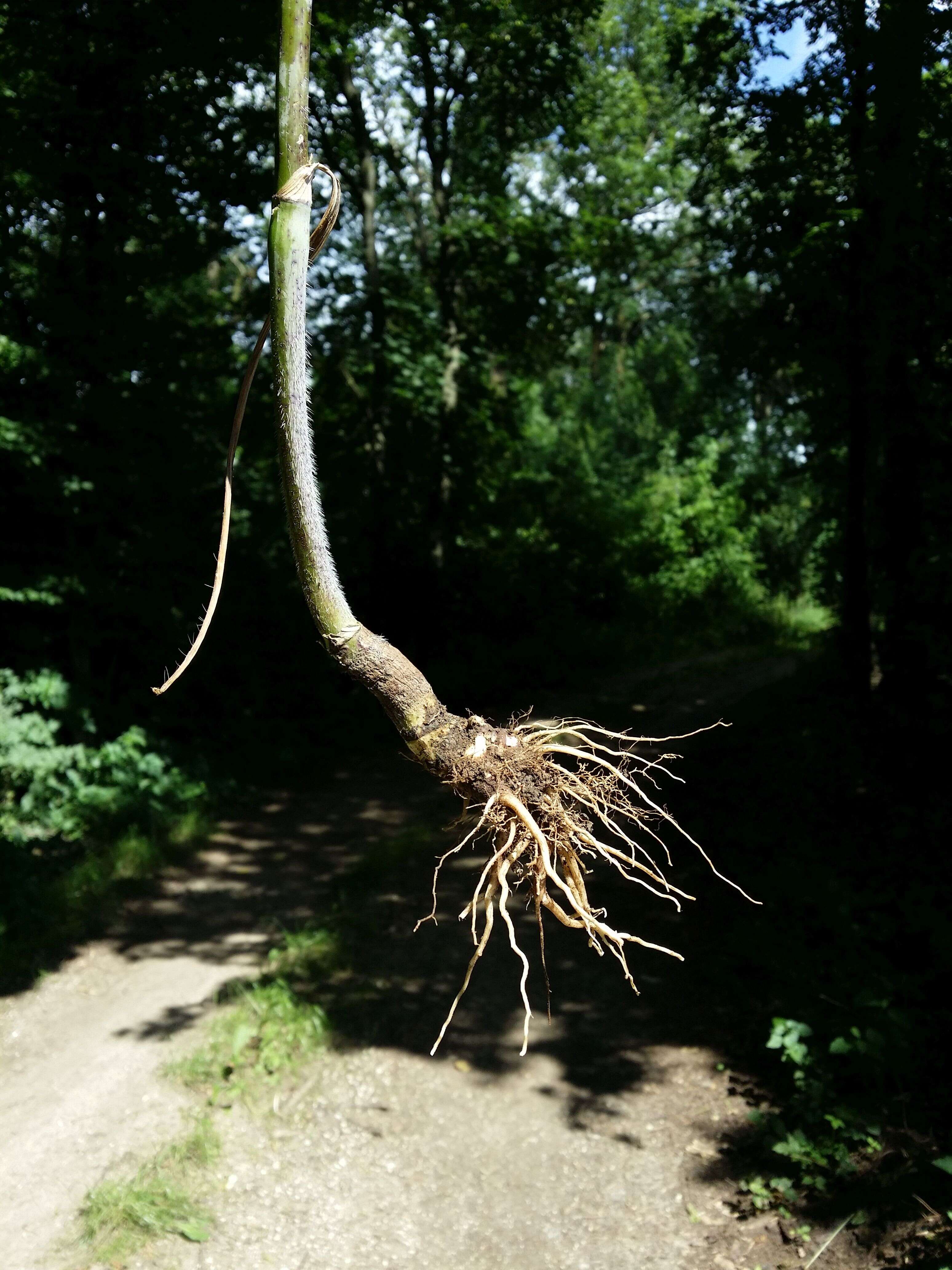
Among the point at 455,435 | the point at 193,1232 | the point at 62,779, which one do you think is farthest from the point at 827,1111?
the point at 455,435

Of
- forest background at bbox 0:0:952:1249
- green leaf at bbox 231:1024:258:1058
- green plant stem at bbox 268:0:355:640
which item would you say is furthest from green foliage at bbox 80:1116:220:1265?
green plant stem at bbox 268:0:355:640

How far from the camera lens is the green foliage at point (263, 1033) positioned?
5.06 meters

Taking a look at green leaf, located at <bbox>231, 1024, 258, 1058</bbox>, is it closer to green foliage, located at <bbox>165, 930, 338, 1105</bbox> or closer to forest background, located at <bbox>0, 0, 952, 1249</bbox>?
green foliage, located at <bbox>165, 930, 338, 1105</bbox>

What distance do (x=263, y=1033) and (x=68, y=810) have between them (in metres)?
3.43

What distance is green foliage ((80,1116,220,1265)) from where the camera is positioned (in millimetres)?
3990

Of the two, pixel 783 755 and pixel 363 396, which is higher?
pixel 363 396

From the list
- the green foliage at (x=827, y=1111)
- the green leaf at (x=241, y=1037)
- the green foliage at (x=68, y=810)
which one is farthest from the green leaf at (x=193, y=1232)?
the green foliage at (x=68, y=810)

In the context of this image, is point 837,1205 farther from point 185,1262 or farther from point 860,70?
point 860,70

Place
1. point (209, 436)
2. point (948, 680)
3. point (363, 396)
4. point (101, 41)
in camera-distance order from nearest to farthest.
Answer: point (948, 680) → point (101, 41) → point (209, 436) → point (363, 396)

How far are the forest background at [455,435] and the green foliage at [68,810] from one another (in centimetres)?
3

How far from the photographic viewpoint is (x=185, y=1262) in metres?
3.96

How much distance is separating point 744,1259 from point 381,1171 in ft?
5.16

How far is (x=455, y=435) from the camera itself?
13984 millimetres

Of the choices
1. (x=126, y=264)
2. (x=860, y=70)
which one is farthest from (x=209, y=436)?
(x=860, y=70)
